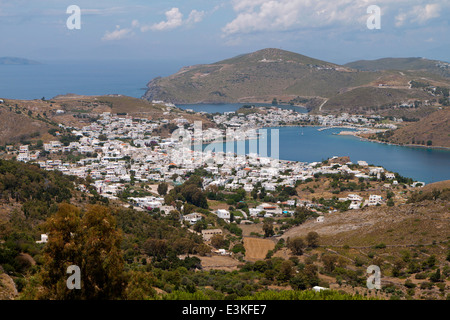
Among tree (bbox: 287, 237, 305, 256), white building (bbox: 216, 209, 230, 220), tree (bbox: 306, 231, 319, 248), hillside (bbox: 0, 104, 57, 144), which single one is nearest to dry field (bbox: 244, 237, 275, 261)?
tree (bbox: 287, 237, 305, 256)

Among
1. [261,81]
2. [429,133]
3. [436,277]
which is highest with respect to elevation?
[261,81]

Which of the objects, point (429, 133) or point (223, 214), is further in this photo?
point (429, 133)

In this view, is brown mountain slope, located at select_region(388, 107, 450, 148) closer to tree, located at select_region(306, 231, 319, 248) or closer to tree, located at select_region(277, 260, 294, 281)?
tree, located at select_region(306, 231, 319, 248)

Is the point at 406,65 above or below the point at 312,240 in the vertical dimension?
above

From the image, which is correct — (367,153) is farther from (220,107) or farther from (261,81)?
(261,81)

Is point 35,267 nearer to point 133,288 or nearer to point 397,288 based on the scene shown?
point 133,288

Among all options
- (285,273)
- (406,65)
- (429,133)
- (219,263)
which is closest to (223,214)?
(219,263)
